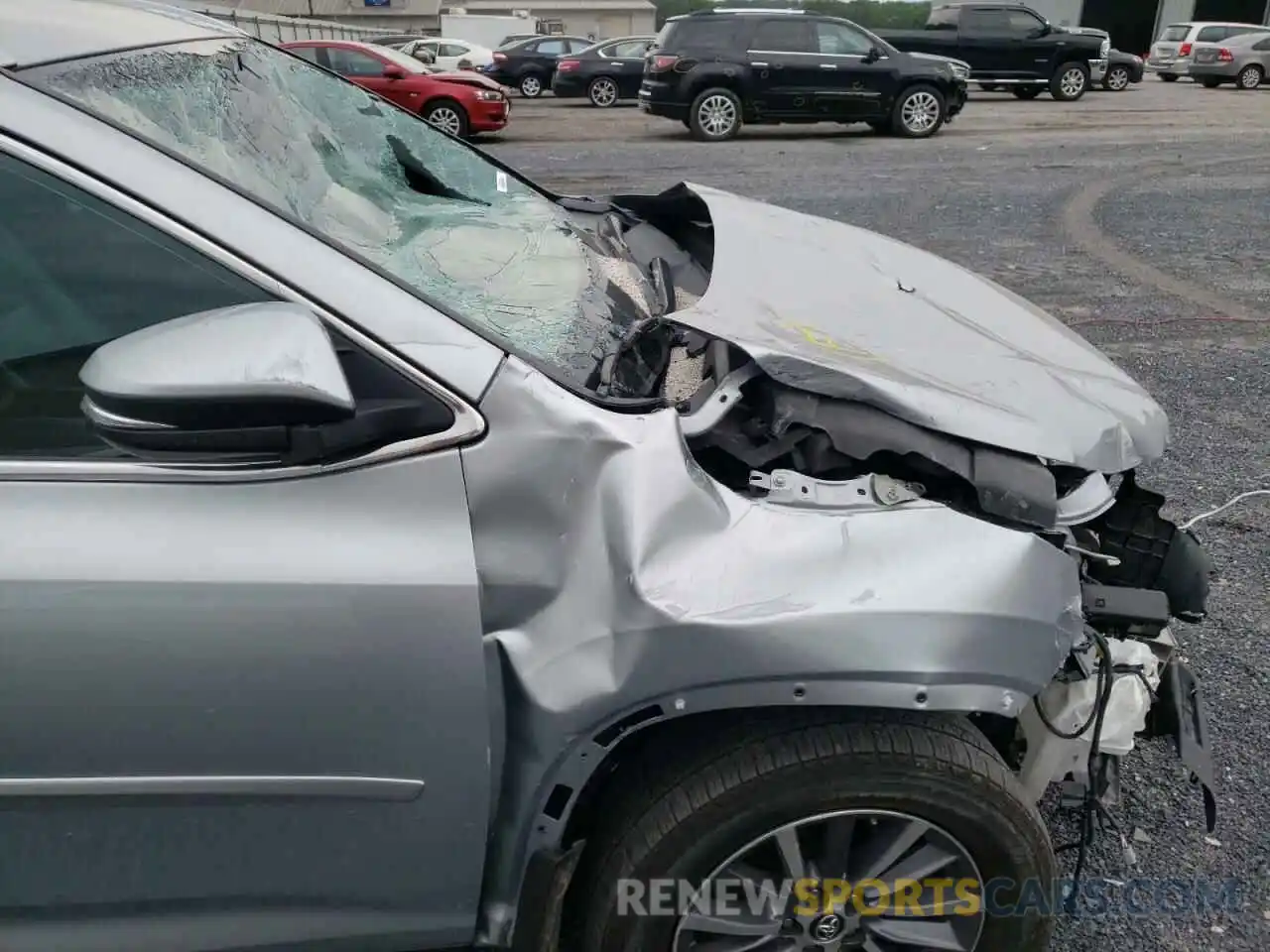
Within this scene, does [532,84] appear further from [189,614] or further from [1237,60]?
[189,614]

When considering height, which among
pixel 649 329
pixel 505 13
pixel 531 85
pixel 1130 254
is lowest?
pixel 1130 254

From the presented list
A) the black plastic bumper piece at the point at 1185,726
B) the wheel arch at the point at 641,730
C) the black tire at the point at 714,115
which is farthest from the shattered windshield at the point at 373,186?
the black tire at the point at 714,115

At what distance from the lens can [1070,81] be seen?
18750 mm

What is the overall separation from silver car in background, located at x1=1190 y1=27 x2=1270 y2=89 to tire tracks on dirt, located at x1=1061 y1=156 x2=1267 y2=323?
619 inches

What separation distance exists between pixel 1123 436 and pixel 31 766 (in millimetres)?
1968

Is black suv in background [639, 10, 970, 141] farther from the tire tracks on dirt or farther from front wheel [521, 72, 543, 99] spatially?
front wheel [521, 72, 543, 99]

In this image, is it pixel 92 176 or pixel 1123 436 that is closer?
pixel 92 176

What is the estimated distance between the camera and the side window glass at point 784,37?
13469mm

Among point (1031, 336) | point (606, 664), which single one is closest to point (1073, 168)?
point (1031, 336)

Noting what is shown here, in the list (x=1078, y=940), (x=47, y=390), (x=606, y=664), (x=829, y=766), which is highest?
(x=47, y=390)

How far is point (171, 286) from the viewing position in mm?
1437

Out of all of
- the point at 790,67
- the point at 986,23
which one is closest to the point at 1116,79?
the point at 986,23

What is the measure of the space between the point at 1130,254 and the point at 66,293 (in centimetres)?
720

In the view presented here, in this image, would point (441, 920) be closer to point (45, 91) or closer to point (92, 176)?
point (92, 176)
